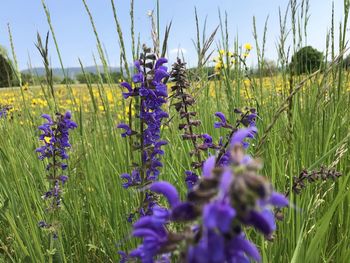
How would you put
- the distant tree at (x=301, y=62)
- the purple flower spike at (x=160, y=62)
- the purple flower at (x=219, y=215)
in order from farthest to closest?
the distant tree at (x=301, y=62) < the purple flower spike at (x=160, y=62) < the purple flower at (x=219, y=215)

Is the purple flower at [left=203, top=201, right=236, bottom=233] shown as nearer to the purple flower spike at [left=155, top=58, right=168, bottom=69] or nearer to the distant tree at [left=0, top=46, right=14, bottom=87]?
the purple flower spike at [left=155, top=58, right=168, bottom=69]

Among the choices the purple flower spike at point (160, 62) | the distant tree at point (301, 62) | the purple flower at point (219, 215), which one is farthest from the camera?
the distant tree at point (301, 62)

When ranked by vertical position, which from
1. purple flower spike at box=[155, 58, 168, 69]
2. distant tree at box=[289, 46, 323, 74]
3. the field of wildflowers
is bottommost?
the field of wildflowers

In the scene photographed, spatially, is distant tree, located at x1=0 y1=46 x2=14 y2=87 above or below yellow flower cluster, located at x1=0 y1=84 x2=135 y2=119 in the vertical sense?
above

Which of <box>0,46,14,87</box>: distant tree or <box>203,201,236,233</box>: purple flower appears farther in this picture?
<box>0,46,14,87</box>: distant tree

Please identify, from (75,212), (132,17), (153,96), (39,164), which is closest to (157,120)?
(153,96)

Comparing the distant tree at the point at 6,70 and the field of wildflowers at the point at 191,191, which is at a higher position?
the distant tree at the point at 6,70

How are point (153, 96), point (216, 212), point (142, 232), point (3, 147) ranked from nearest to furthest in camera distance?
point (216, 212)
point (142, 232)
point (153, 96)
point (3, 147)

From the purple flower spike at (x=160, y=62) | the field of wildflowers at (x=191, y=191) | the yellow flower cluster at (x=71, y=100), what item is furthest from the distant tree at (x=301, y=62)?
the yellow flower cluster at (x=71, y=100)

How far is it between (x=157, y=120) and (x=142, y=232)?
948mm

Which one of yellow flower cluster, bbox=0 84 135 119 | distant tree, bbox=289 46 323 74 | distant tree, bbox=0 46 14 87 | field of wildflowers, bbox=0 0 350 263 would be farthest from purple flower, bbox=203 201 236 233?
distant tree, bbox=0 46 14 87

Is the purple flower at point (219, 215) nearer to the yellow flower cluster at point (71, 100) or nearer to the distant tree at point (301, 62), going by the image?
the distant tree at point (301, 62)

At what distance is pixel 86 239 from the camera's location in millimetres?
2018

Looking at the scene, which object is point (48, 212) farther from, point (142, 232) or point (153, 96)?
point (142, 232)
